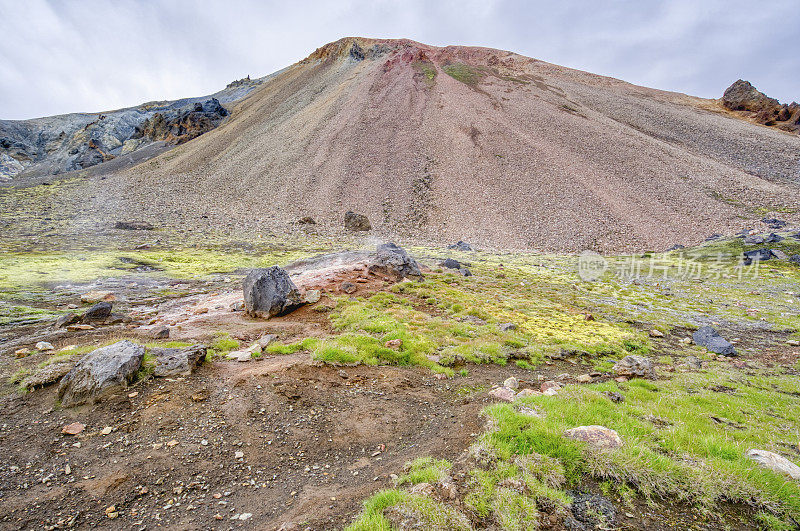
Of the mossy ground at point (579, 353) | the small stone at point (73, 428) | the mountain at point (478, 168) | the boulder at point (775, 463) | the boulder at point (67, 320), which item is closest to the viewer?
the mossy ground at point (579, 353)

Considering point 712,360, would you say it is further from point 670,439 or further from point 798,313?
point 798,313

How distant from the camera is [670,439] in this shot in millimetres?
7793

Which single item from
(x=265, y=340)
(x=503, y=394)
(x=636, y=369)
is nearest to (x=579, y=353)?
(x=636, y=369)

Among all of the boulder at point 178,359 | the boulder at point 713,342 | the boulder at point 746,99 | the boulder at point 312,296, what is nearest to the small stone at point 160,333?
the boulder at point 178,359

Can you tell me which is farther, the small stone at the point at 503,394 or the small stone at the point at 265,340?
the small stone at the point at 265,340

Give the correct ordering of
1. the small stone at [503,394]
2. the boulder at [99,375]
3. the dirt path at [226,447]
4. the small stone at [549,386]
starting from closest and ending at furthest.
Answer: the dirt path at [226,447] → the boulder at [99,375] → the small stone at [503,394] → the small stone at [549,386]

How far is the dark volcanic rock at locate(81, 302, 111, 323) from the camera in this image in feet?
57.0

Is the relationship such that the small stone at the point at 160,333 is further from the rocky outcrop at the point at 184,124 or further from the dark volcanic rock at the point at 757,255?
the rocky outcrop at the point at 184,124

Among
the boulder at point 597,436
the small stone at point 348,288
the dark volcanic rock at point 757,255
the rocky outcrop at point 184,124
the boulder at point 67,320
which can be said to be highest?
the rocky outcrop at point 184,124

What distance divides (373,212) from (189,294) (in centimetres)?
4502

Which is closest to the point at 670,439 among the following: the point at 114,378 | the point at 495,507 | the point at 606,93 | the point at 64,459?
the point at 495,507

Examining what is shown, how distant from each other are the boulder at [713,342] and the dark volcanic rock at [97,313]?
31360 mm

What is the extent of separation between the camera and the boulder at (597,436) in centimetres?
732

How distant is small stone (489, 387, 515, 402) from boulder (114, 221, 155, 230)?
206ft
